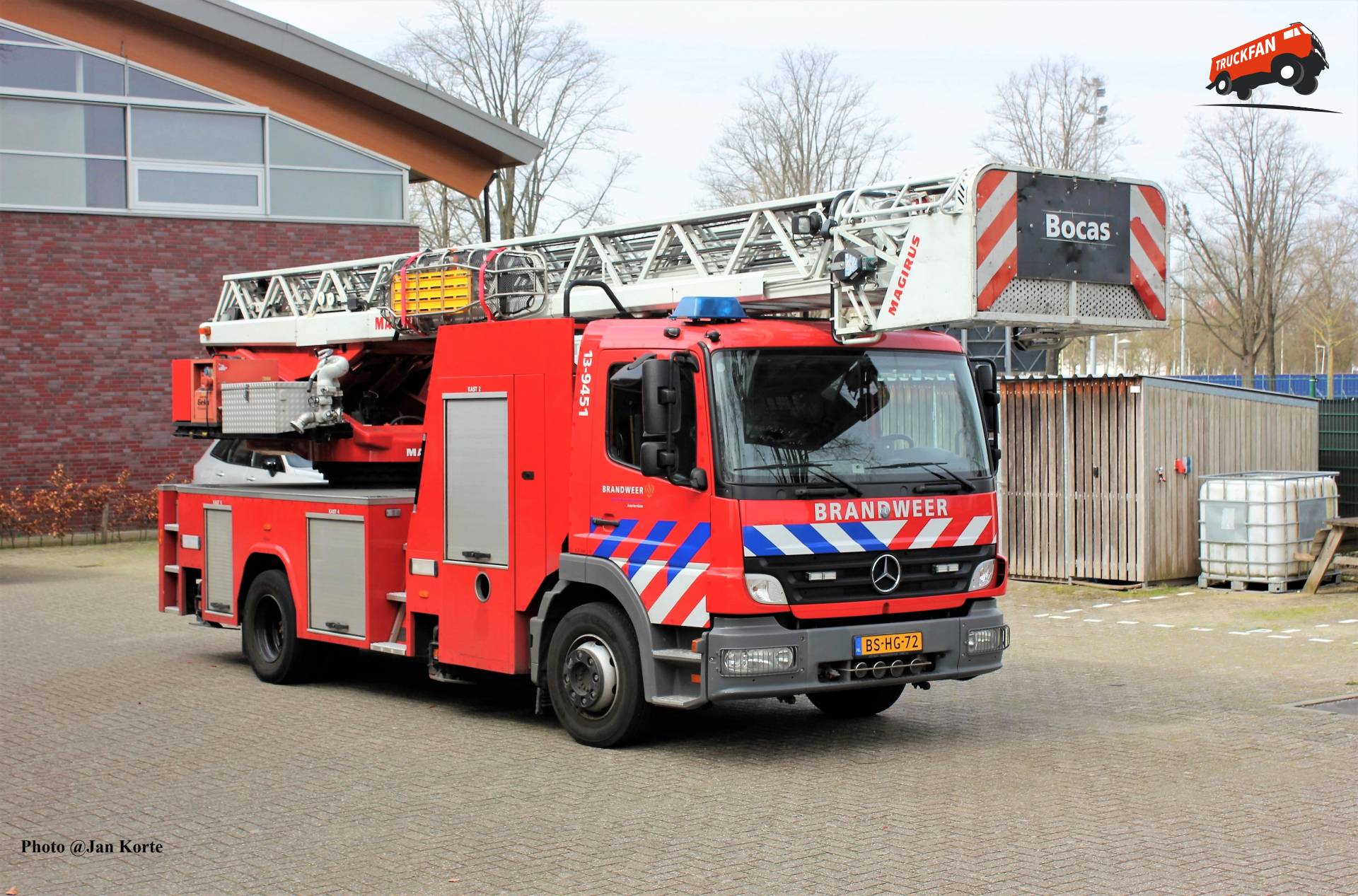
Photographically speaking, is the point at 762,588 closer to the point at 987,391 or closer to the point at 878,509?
the point at 878,509

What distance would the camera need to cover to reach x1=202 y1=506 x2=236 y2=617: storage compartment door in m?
12.4

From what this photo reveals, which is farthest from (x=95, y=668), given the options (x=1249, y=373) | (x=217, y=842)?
(x=1249, y=373)

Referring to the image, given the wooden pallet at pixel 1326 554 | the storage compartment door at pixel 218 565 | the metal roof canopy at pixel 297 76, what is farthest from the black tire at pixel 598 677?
the metal roof canopy at pixel 297 76

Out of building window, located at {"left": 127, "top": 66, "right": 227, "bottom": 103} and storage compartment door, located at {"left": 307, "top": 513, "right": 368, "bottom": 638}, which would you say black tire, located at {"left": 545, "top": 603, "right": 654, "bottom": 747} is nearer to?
storage compartment door, located at {"left": 307, "top": 513, "right": 368, "bottom": 638}

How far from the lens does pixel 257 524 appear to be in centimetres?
1199

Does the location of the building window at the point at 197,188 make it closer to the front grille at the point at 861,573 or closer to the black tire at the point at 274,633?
the black tire at the point at 274,633

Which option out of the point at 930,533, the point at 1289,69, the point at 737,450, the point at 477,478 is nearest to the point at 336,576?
the point at 477,478

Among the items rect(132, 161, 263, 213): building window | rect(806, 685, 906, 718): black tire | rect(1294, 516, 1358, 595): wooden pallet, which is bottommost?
rect(806, 685, 906, 718): black tire

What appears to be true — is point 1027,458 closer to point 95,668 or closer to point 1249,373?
point 95,668

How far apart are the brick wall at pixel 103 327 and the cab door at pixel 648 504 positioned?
18460 millimetres

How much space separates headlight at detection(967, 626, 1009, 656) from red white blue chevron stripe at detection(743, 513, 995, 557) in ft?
1.73

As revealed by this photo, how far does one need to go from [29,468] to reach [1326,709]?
21.1 meters

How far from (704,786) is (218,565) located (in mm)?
6301

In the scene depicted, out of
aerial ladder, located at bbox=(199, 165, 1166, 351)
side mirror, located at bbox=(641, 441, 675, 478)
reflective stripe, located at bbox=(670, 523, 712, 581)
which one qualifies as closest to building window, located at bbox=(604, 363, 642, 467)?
side mirror, located at bbox=(641, 441, 675, 478)
